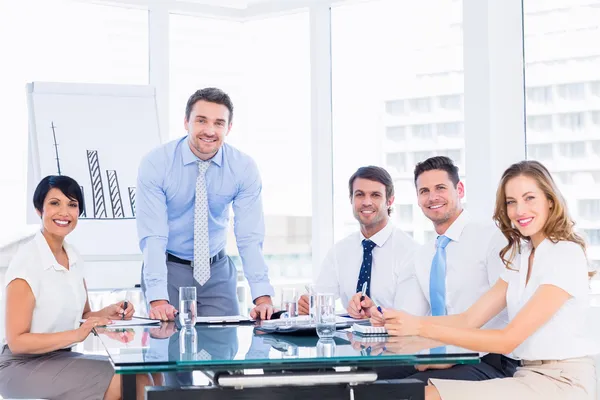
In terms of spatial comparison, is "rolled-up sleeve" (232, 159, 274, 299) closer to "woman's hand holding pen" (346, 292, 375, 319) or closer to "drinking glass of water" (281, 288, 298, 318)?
"woman's hand holding pen" (346, 292, 375, 319)

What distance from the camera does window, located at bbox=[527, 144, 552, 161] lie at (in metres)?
4.41

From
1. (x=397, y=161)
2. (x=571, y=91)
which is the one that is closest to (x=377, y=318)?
(x=571, y=91)

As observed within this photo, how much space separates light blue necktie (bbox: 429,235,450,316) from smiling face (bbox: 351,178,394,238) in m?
0.49

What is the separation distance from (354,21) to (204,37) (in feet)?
3.59

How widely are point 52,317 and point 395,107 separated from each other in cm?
279

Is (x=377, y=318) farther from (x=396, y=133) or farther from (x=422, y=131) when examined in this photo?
(x=396, y=133)

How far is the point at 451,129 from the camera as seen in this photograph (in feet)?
15.4

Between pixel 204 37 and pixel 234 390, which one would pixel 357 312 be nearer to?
pixel 234 390

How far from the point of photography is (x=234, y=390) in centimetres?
195

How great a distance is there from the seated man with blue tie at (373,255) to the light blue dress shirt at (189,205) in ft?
1.21

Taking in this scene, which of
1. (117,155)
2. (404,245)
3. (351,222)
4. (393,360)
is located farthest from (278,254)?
(393,360)

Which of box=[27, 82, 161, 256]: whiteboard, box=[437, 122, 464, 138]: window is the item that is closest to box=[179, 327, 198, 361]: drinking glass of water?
box=[27, 82, 161, 256]: whiteboard

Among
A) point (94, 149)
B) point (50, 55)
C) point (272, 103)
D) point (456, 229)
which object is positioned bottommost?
point (456, 229)

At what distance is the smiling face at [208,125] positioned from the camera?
11.6 ft
